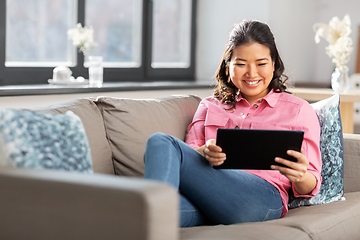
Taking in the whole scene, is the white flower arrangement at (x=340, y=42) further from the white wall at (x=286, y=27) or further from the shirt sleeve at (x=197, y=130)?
the shirt sleeve at (x=197, y=130)

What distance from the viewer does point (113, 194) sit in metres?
1.02

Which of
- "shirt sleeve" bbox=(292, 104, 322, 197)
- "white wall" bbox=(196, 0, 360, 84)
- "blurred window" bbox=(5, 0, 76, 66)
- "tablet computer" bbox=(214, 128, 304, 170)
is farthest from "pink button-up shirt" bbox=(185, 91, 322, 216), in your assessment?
"white wall" bbox=(196, 0, 360, 84)

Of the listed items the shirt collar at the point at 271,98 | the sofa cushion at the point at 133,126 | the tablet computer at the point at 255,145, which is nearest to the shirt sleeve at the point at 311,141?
the shirt collar at the point at 271,98

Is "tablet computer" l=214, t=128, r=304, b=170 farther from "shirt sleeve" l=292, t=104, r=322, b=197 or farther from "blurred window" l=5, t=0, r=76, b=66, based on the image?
"blurred window" l=5, t=0, r=76, b=66

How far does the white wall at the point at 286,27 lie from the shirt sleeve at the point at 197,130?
1669 mm

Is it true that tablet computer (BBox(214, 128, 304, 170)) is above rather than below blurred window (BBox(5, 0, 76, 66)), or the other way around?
below

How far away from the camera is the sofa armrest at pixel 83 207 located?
3.28 feet

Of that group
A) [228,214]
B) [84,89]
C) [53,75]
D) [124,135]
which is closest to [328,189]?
[228,214]

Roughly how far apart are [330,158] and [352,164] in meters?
0.20

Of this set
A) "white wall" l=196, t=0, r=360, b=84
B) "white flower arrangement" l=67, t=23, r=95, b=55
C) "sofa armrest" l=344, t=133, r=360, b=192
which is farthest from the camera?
"white wall" l=196, t=0, r=360, b=84

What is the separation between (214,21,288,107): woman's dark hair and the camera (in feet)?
6.19

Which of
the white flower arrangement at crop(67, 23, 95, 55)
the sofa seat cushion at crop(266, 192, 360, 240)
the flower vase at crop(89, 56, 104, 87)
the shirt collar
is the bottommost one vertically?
the sofa seat cushion at crop(266, 192, 360, 240)

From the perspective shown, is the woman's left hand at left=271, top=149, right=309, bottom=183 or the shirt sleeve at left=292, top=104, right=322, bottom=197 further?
the shirt sleeve at left=292, top=104, right=322, bottom=197

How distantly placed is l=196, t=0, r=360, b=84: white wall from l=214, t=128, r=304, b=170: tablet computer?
6.91 ft
